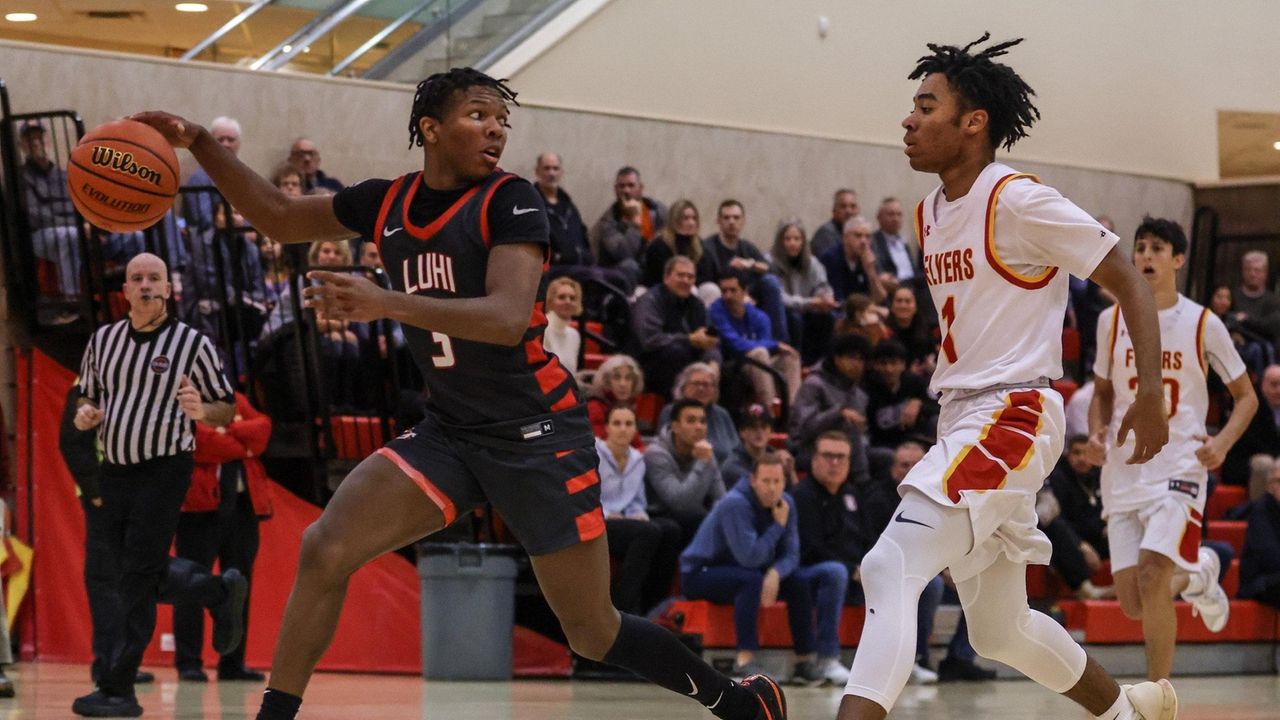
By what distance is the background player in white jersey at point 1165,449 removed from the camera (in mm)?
7281

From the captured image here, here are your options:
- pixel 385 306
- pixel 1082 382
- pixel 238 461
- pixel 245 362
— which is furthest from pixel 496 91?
pixel 1082 382

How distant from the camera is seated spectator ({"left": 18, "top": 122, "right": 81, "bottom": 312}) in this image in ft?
34.4

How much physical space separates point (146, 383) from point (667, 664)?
343cm

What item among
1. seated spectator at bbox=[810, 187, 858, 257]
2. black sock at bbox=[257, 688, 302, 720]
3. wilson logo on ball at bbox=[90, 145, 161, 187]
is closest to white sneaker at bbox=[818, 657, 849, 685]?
black sock at bbox=[257, 688, 302, 720]

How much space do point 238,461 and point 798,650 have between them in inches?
123

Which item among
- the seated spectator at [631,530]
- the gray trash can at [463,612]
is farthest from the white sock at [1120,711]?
the gray trash can at [463,612]

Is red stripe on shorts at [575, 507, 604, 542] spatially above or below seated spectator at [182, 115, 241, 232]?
below

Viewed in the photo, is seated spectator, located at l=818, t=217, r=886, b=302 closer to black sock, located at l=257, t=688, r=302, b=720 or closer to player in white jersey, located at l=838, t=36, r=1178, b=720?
player in white jersey, located at l=838, t=36, r=1178, b=720

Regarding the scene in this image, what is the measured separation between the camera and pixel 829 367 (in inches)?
458

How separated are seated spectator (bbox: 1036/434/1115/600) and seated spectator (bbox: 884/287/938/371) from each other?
4.37ft

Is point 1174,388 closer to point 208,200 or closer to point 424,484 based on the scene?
point 424,484

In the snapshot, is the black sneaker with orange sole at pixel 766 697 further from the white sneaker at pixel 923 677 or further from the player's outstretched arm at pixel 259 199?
the white sneaker at pixel 923 677

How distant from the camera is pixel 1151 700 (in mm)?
5199

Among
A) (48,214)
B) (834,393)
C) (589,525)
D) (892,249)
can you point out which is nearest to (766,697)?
(589,525)
